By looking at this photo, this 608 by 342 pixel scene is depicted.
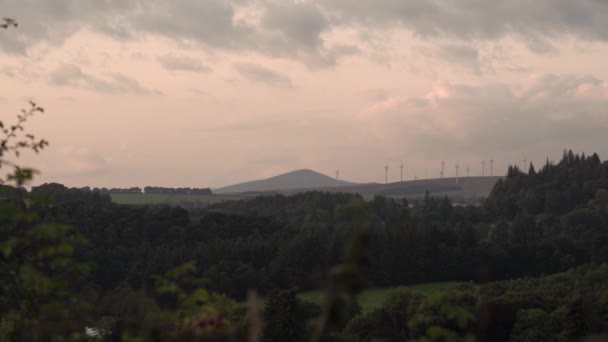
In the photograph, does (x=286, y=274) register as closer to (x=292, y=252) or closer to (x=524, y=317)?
(x=292, y=252)

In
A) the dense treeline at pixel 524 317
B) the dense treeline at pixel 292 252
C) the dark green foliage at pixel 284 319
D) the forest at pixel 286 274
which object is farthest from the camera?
the dense treeline at pixel 292 252

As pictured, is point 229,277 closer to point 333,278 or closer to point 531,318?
point 531,318

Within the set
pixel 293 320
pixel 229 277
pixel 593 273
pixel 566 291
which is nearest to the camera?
pixel 293 320

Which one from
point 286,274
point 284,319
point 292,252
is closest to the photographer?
point 284,319

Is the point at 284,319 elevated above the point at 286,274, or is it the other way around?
the point at 286,274

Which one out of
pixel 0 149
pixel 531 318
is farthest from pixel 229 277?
pixel 0 149

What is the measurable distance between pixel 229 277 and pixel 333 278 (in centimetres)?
13386

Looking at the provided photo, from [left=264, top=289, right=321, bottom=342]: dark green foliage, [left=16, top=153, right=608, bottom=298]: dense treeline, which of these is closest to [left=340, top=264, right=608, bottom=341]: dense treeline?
[left=264, top=289, right=321, bottom=342]: dark green foliage

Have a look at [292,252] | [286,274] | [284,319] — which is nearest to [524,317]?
[284,319]

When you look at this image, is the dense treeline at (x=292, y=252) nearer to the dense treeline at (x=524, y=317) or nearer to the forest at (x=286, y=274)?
the forest at (x=286, y=274)

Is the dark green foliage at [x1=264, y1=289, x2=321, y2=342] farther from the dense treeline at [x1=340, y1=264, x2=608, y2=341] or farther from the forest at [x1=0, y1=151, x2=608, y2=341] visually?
the dense treeline at [x1=340, y1=264, x2=608, y2=341]

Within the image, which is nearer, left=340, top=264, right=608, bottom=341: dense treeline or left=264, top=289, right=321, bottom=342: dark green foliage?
left=340, top=264, right=608, bottom=341: dense treeline

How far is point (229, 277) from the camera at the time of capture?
13725 centimetres

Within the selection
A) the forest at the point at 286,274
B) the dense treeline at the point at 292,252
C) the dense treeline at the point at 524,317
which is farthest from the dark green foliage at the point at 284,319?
the dense treeline at the point at 292,252
